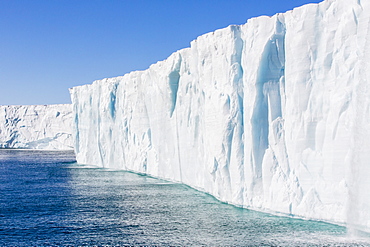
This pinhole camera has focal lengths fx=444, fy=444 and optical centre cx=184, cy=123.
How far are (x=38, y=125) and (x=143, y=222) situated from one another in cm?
4873

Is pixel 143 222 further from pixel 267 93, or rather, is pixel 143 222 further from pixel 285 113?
pixel 267 93

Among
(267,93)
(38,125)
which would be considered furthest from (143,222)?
(38,125)

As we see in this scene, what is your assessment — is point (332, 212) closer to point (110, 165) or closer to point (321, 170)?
point (321, 170)

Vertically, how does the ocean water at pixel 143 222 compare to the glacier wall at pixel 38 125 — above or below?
below

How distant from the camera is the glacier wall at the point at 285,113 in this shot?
10.6 metres

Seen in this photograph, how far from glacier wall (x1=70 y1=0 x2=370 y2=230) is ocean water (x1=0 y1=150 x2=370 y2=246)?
2.15ft

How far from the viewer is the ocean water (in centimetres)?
1048

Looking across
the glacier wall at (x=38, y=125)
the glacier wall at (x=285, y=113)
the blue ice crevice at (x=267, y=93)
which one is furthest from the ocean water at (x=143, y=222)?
the glacier wall at (x=38, y=125)

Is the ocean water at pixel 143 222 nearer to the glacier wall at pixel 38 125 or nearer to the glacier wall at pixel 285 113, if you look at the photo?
the glacier wall at pixel 285 113

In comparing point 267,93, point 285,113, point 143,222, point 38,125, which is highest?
point 38,125

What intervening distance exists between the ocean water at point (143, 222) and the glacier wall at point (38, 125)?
1495 inches

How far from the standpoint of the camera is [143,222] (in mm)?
12703

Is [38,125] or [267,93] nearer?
[267,93]

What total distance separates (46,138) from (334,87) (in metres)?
52.1
